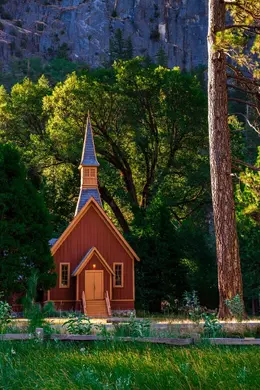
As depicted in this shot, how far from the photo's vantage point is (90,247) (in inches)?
1065

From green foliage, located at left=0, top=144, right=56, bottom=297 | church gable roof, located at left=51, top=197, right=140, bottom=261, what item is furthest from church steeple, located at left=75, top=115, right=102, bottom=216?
green foliage, located at left=0, top=144, right=56, bottom=297

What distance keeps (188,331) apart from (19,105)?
28702 mm

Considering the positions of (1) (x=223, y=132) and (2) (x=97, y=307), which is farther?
(2) (x=97, y=307)

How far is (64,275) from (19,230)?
27.7 feet

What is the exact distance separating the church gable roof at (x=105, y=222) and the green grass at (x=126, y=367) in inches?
770

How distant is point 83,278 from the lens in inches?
1044

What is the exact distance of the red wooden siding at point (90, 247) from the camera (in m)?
26.7

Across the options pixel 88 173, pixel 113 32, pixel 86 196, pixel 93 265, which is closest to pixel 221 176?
pixel 93 265

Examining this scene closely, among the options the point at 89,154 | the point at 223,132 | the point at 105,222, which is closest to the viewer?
the point at 223,132

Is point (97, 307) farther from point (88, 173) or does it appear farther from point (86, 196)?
point (88, 173)

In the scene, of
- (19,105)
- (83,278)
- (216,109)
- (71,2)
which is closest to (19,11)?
(71,2)

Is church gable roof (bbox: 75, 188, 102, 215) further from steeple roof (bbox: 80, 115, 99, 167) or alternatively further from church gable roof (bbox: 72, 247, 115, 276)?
church gable roof (bbox: 72, 247, 115, 276)

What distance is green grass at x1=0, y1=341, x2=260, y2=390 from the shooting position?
15.3ft

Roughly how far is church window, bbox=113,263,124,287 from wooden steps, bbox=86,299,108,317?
1.31 meters
